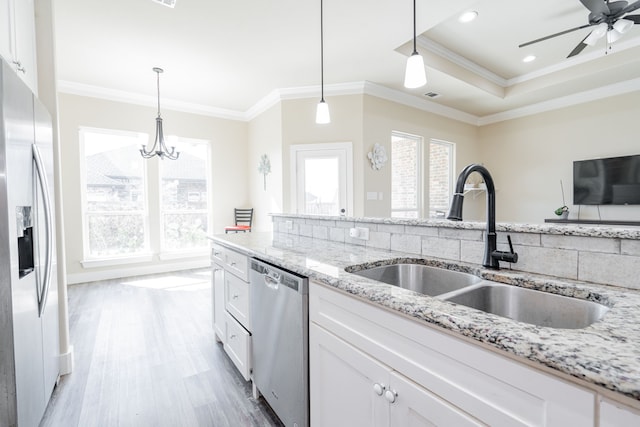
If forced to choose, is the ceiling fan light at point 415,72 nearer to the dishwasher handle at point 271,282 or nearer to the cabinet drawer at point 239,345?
the dishwasher handle at point 271,282

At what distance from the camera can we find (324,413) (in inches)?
46.4

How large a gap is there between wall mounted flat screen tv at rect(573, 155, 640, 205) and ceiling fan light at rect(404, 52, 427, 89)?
4643 millimetres

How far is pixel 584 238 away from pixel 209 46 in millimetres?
3794

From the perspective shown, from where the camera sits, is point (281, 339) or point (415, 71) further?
point (415, 71)

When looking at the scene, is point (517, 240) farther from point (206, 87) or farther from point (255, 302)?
point (206, 87)

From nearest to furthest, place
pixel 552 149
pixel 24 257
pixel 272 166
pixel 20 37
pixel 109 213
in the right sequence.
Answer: pixel 24 257
pixel 20 37
pixel 109 213
pixel 272 166
pixel 552 149

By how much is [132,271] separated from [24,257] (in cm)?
373

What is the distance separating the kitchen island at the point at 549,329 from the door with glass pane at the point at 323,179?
324 cm

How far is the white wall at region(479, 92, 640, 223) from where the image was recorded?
14.1ft

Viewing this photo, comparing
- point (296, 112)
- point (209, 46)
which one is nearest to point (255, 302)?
point (209, 46)

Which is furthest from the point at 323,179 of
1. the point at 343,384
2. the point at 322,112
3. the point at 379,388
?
the point at 379,388

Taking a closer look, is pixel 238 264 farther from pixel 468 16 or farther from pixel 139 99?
pixel 139 99

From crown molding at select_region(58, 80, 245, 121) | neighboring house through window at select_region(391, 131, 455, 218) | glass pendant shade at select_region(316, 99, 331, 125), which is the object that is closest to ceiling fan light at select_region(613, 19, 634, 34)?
neighboring house through window at select_region(391, 131, 455, 218)

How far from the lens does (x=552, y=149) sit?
502cm
